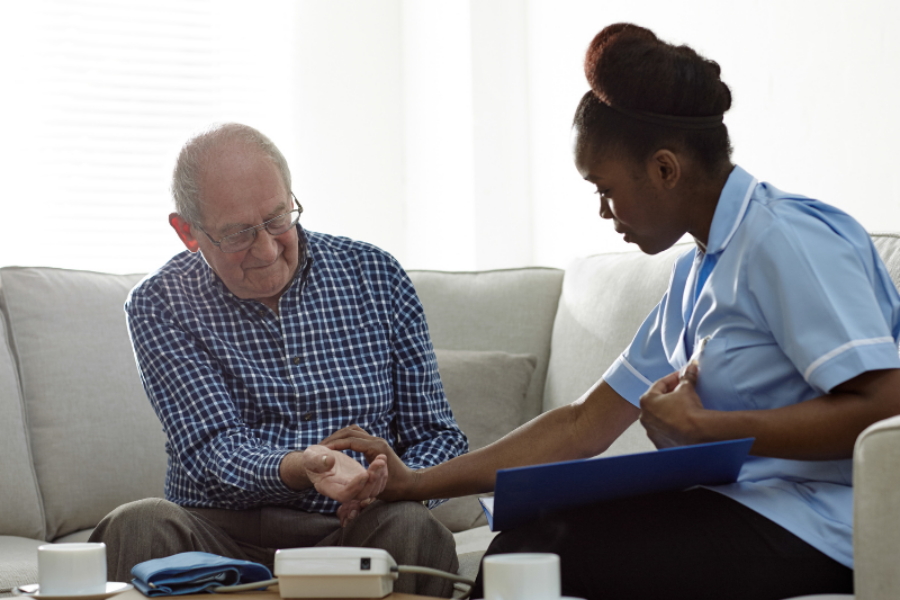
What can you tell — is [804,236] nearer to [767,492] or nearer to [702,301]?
[702,301]

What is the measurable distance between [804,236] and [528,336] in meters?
1.23

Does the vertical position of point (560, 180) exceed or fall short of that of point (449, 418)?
it exceeds it

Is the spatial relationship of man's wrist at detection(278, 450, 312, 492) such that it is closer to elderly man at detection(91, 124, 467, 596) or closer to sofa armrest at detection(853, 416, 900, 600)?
elderly man at detection(91, 124, 467, 596)

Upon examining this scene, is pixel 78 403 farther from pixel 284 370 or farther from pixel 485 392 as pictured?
pixel 485 392

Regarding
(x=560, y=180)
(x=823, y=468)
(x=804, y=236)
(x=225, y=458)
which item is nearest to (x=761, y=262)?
(x=804, y=236)

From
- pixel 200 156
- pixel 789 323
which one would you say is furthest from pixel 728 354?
pixel 200 156

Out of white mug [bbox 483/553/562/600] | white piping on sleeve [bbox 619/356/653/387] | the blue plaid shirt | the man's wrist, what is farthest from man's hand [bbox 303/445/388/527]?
white mug [bbox 483/553/562/600]

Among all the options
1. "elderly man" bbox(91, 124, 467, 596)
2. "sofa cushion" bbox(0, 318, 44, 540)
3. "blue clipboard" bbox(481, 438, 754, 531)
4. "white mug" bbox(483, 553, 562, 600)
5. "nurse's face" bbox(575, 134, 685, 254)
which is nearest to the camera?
"white mug" bbox(483, 553, 562, 600)

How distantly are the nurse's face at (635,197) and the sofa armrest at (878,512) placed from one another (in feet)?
1.33

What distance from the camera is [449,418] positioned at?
5.39ft

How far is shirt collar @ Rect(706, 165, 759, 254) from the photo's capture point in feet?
3.65

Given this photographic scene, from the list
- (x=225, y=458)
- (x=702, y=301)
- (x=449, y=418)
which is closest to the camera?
(x=702, y=301)

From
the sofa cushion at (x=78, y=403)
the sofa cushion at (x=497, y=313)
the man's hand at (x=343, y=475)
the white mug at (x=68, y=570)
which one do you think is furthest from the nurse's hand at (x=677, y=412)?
the sofa cushion at (x=78, y=403)

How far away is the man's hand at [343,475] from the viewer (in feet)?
4.14
